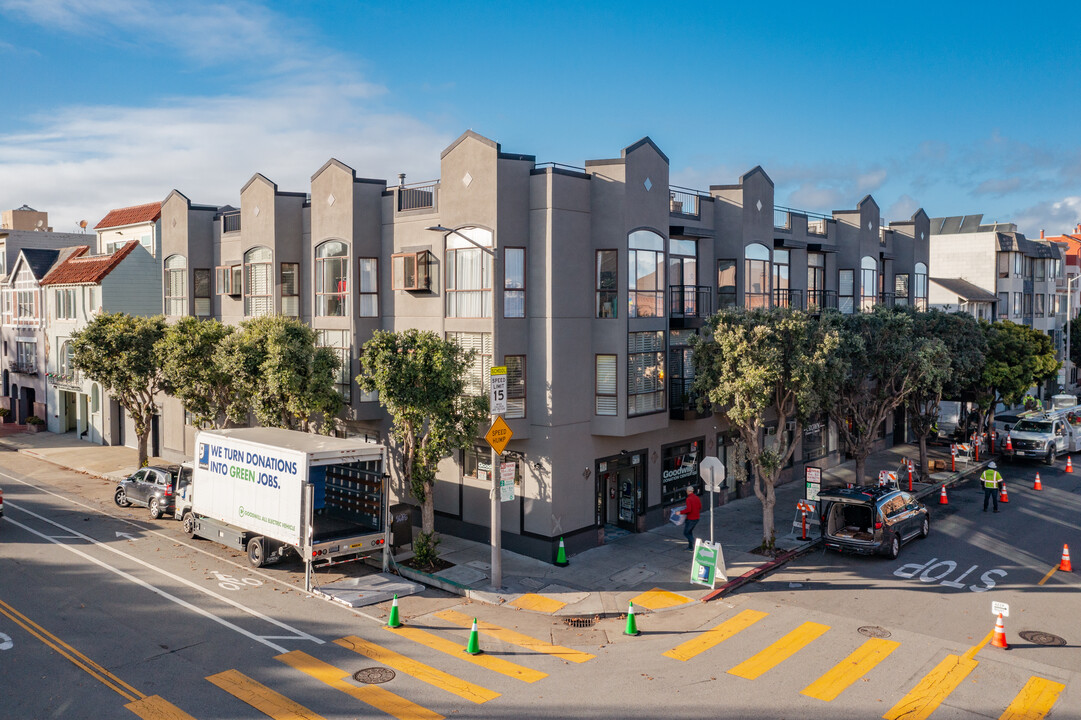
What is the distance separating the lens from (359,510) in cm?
2106

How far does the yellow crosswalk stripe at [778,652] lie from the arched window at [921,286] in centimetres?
2954

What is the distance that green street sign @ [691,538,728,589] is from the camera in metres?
19.3

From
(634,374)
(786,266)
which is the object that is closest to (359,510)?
(634,374)

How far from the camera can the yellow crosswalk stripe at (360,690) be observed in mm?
12375

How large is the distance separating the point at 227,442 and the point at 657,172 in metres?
14.4

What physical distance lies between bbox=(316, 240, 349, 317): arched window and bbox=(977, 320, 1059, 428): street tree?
2742 cm

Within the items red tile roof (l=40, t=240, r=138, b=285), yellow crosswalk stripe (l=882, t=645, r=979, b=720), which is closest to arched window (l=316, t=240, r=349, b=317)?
red tile roof (l=40, t=240, r=138, b=285)

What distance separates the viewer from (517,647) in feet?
50.6

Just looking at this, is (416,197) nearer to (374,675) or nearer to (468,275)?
(468,275)

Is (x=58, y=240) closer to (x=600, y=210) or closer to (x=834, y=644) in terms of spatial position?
(x=600, y=210)

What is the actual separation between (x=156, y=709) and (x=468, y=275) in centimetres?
1382

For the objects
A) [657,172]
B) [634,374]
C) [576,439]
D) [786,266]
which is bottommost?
[576,439]

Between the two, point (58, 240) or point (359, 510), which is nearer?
point (359, 510)

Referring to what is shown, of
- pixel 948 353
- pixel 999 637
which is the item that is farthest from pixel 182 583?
pixel 948 353
